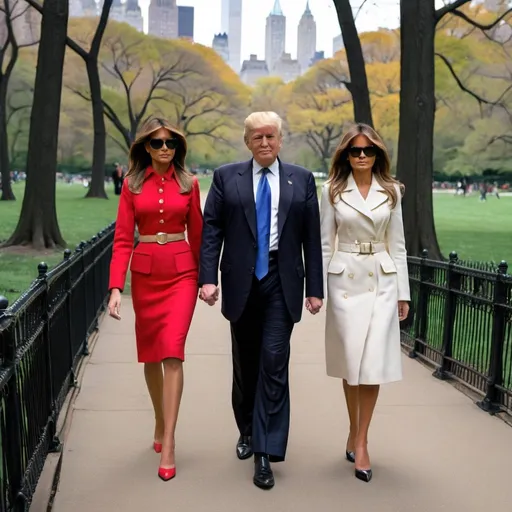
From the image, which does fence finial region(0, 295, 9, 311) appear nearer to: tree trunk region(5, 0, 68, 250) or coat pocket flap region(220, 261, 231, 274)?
coat pocket flap region(220, 261, 231, 274)

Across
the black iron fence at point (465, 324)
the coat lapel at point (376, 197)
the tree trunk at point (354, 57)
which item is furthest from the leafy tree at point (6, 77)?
the coat lapel at point (376, 197)

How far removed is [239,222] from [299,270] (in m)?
0.44

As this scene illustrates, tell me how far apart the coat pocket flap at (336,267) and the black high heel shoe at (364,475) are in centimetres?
115

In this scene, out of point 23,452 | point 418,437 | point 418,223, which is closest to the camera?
point 23,452

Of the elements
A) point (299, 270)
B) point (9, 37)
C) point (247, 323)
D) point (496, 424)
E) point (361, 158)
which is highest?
point (9, 37)

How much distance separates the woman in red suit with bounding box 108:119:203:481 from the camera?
15.0ft

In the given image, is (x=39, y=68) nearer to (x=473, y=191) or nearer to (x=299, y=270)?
(x=299, y=270)

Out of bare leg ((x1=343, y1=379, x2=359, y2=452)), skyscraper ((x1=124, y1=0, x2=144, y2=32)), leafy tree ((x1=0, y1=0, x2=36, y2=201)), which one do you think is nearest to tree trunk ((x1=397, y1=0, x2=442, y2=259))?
bare leg ((x1=343, y1=379, x2=359, y2=452))

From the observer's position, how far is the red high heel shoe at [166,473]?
14.5ft

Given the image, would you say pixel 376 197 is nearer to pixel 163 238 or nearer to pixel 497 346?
pixel 163 238

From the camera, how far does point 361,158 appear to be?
451 cm

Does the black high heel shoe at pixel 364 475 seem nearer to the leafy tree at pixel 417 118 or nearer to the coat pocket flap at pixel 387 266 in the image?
the coat pocket flap at pixel 387 266

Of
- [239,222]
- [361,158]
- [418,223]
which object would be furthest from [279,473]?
[418,223]

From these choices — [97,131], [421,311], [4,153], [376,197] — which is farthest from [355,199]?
[4,153]
